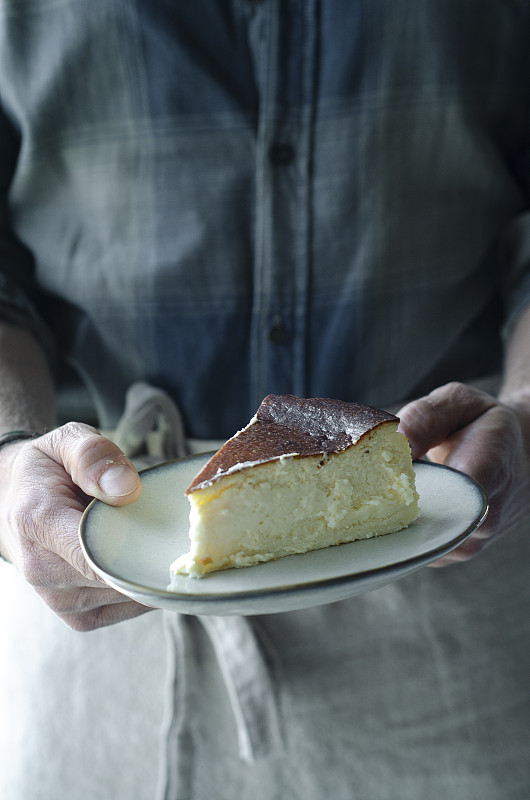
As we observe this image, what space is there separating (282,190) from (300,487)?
1.95 feet

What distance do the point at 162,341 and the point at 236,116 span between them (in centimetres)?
36

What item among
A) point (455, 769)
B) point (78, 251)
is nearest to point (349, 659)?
point (455, 769)

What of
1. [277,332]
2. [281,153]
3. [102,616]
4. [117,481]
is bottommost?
[102,616]

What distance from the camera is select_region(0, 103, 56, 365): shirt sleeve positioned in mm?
1127

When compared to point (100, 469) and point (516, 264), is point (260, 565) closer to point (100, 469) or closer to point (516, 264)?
point (100, 469)

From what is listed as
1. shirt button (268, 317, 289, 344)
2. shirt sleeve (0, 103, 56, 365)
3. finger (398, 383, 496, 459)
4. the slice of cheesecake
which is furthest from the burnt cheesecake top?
shirt sleeve (0, 103, 56, 365)

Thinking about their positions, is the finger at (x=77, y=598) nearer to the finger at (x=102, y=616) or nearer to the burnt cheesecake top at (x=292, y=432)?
the finger at (x=102, y=616)

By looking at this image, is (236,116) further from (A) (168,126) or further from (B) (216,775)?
(B) (216,775)

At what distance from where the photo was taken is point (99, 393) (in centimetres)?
124

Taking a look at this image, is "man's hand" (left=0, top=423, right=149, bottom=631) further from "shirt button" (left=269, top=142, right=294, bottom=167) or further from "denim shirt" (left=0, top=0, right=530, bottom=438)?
"shirt button" (left=269, top=142, right=294, bottom=167)

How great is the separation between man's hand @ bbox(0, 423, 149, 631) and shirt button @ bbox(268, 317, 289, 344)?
1.45ft

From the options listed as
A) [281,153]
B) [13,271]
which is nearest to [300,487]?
[281,153]

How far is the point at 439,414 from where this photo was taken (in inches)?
32.1

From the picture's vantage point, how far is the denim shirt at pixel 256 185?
1.08 metres
